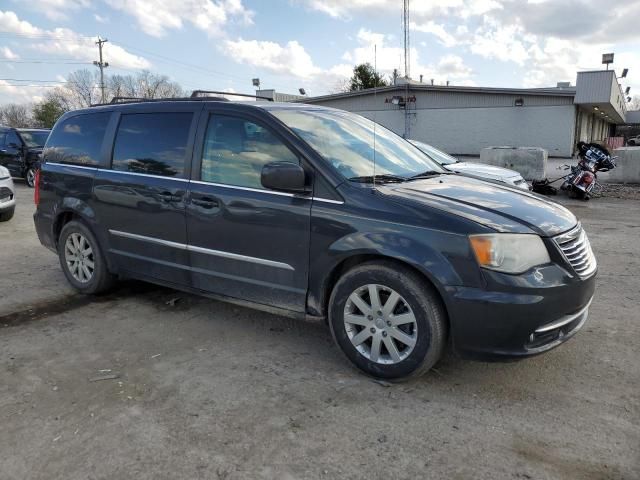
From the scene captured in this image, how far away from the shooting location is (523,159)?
1492cm

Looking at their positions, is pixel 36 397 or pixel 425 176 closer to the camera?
pixel 36 397

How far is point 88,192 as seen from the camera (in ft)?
16.0

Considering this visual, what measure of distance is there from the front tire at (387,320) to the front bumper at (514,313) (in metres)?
0.15

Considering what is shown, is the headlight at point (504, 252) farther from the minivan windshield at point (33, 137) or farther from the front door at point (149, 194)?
the minivan windshield at point (33, 137)

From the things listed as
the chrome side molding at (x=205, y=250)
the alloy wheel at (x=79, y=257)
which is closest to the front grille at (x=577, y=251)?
the chrome side molding at (x=205, y=250)

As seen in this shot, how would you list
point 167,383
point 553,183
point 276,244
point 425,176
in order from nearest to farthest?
point 167,383 → point 276,244 → point 425,176 → point 553,183

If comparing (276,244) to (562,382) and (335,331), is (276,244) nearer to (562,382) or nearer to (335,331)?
(335,331)

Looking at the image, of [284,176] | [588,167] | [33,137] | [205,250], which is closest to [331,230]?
[284,176]

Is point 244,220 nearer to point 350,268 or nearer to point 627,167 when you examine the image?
point 350,268

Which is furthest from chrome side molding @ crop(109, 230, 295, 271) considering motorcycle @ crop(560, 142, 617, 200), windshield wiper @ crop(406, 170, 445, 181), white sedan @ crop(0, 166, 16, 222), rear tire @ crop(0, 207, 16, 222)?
motorcycle @ crop(560, 142, 617, 200)

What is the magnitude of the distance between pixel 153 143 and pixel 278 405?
100 inches

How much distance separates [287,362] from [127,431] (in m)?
1.20

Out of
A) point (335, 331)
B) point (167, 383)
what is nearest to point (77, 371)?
point (167, 383)

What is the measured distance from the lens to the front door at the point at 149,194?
420cm
